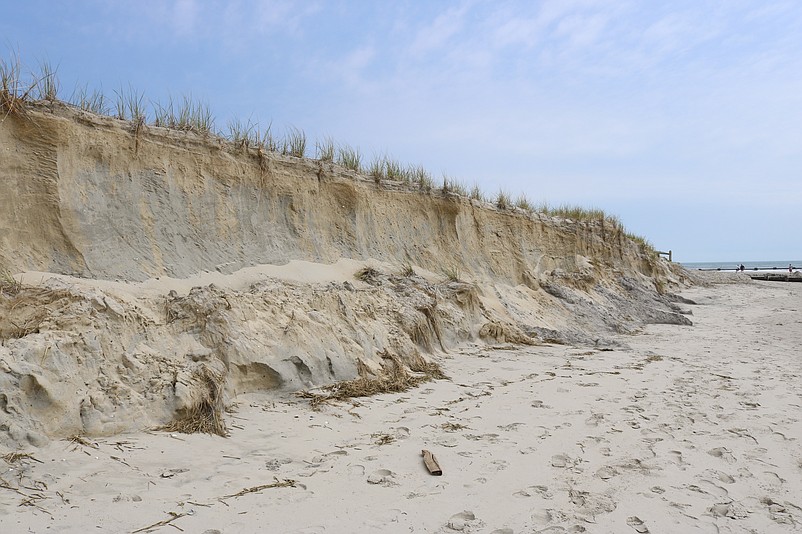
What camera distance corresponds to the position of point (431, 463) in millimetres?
3479

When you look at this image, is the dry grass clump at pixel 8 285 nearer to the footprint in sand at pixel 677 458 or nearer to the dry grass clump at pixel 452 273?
the footprint in sand at pixel 677 458

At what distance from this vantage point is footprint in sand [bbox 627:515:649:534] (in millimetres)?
2740

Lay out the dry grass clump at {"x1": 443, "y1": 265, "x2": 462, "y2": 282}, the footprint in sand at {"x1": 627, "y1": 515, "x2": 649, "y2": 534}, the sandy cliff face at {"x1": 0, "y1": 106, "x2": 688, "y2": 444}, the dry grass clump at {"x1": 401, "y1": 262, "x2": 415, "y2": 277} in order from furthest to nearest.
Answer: the dry grass clump at {"x1": 443, "y1": 265, "x2": 462, "y2": 282} < the dry grass clump at {"x1": 401, "y1": 262, "x2": 415, "y2": 277} < the sandy cliff face at {"x1": 0, "y1": 106, "x2": 688, "y2": 444} < the footprint in sand at {"x1": 627, "y1": 515, "x2": 649, "y2": 534}

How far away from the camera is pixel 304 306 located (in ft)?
19.2

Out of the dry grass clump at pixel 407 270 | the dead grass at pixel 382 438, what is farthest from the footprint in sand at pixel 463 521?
the dry grass clump at pixel 407 270

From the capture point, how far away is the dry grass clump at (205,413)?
3.84 m

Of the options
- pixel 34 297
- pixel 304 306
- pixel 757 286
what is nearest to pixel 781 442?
pixel 304 306

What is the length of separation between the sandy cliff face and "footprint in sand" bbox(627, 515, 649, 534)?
2995 mm

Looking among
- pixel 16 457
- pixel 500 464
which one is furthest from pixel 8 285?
pixel 500 464

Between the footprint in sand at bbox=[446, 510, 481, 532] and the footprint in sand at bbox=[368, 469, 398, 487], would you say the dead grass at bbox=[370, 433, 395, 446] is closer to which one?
the footprint in sand at bbox=[368, 469, 398, 487]

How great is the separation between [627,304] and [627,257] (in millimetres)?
4719

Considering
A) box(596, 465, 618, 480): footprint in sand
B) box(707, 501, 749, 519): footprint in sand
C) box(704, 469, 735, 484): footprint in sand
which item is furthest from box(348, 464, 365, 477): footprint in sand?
box(704, 469, 735, 484): footprint in sand

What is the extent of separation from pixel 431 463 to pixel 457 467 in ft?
0.60

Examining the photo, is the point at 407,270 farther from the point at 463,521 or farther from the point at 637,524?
the point at 637,524
